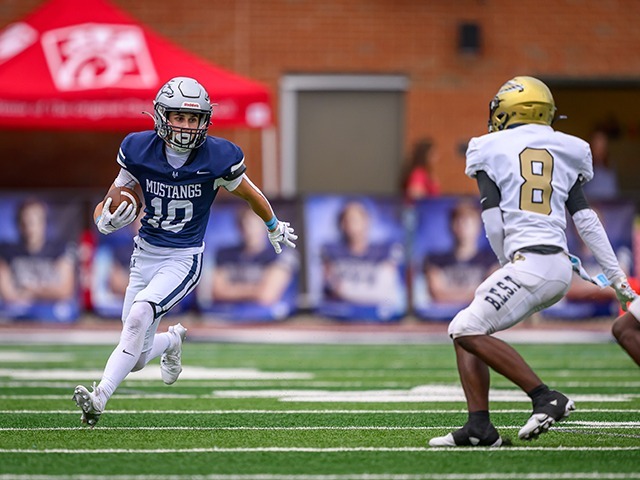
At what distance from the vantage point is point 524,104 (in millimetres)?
6281

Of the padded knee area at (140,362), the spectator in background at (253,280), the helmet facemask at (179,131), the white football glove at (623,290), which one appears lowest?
the spectator in background at (253,280)

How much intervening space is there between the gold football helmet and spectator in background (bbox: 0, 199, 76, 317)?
8.64m

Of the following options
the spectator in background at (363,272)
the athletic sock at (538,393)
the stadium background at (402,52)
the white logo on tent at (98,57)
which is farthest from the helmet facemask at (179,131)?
the stadium background at (402,52)

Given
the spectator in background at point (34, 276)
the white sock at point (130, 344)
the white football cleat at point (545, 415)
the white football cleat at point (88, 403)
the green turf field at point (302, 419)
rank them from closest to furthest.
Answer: the green turf field at point (302, 419)
the white football cleat at point (545, 415)
the white football cleat at point (88, 403)
the white sock at point (130, 344)
the spectator in background at point (34, 276)

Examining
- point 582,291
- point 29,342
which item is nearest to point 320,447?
point 29,342

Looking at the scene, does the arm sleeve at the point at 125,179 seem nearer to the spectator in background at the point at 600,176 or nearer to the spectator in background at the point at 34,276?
the spectator in background at the point at 34,276

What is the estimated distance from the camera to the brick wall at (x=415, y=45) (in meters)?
17.4

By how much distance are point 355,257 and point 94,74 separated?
3596 millimetres

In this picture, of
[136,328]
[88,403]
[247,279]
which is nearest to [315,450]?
[88,403]

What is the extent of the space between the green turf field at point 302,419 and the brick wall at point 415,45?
20.3 ft

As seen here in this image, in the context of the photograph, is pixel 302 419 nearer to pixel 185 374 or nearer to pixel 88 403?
pixel 88 403

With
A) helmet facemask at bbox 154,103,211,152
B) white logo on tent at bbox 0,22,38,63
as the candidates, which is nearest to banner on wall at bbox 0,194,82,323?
white logo on tent at bbox 0,22,38,63

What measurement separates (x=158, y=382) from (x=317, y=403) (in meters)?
1.81

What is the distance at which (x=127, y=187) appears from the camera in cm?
720
